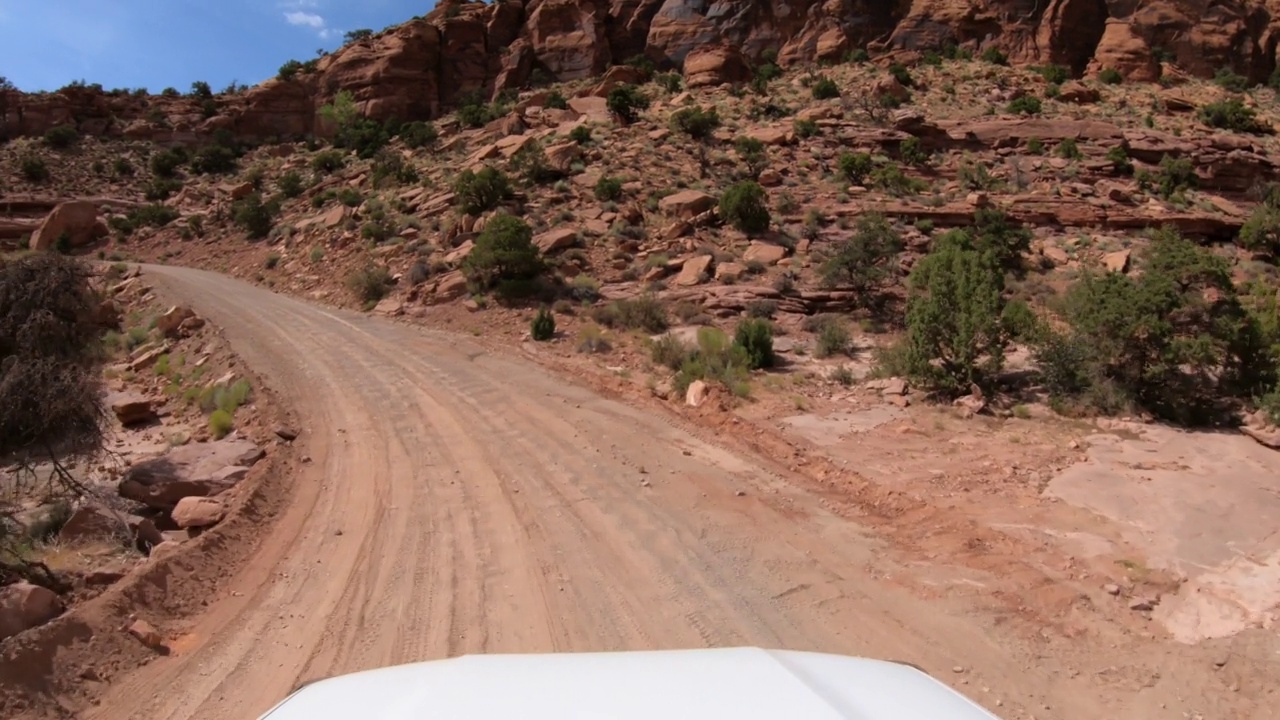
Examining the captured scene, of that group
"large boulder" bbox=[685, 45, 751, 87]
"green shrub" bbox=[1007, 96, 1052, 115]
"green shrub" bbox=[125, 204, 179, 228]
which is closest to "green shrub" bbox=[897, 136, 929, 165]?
"green shrub" bbox=[1007, 96, 1052, 115]

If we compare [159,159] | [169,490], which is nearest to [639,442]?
[169,490]

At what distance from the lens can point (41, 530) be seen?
7.27 m

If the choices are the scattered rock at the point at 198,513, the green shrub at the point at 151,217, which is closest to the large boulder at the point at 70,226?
the green shrub at the point at 151,217

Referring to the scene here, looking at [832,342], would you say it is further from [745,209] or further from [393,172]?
[393,172]

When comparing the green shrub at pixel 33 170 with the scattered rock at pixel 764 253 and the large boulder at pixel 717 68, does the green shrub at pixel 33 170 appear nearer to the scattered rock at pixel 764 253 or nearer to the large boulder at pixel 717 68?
the large boulder at pixel 717 68

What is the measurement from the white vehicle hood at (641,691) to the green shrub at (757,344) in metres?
11.8

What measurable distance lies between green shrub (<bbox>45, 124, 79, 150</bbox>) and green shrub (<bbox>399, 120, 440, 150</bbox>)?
2297 cm

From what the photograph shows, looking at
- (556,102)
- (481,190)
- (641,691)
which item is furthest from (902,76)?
(641,691)

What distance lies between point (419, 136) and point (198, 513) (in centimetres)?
3887

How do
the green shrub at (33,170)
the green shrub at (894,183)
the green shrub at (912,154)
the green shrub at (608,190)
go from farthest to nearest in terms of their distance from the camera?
the green shrub at (33,170)
the green shrub at (912,154)
the green shrub at (894,183)
the green shrub at (608,190)

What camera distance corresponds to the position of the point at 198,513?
763 centimetres

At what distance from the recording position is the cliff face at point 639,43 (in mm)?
48250

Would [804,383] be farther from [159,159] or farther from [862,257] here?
[159,159]

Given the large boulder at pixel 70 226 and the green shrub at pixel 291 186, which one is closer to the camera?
the large boulder at pixel 70 226
